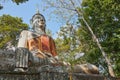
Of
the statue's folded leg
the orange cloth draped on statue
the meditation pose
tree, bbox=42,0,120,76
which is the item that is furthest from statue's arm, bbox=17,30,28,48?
tree, bbox=42,0,120,76

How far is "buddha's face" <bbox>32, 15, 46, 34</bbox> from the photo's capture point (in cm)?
802

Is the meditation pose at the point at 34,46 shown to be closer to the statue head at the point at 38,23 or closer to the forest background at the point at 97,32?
the statue head at the point at 38,23

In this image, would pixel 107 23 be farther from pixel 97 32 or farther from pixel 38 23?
pixel 38 23

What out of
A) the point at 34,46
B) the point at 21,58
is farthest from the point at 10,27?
the point at 21,58

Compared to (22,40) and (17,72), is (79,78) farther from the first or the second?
(22,40)

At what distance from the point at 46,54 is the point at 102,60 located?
366 inches

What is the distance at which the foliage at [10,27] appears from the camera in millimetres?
19672

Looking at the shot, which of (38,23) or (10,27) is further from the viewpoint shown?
(10,27)

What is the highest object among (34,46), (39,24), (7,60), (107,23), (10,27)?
(10,27)

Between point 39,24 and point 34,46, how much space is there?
3.09ft

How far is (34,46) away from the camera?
735 cm

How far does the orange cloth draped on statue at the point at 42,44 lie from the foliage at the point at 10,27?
466 inches

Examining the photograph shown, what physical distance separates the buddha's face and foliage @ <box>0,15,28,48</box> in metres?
11.3

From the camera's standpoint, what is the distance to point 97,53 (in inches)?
607
